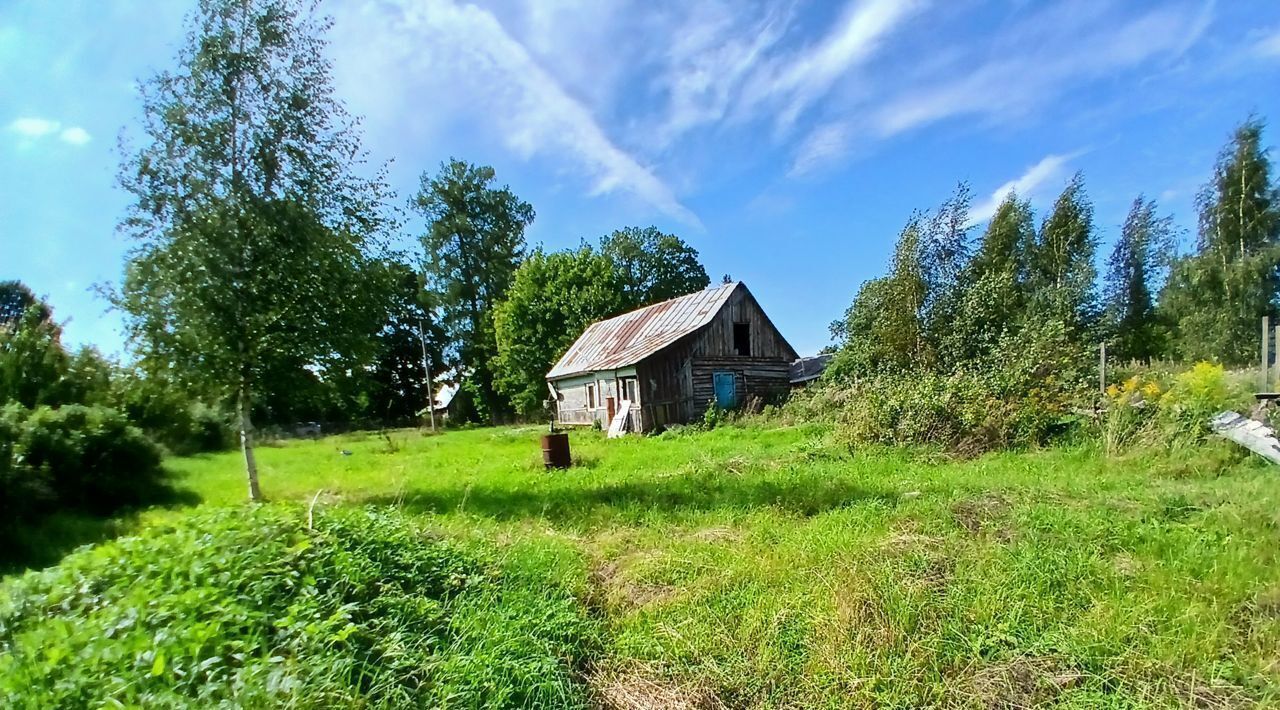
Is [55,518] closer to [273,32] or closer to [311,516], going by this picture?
[311,516]

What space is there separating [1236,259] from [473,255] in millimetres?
35814

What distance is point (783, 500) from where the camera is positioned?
669 centimetres

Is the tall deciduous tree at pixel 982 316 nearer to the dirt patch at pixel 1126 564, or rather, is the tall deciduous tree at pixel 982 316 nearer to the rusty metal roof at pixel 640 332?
the rusty metal roof at pixel 640 332

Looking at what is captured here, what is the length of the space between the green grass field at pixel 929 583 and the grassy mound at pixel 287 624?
0.37 m

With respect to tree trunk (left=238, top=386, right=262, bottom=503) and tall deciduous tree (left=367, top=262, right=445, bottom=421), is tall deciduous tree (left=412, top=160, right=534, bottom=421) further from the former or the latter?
tree trunk (left=238, top=386, right=262, bottom=503)

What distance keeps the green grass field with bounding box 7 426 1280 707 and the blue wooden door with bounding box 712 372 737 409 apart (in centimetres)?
1252

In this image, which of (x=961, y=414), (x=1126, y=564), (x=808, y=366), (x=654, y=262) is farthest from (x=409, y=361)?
(x=1126, y=564)

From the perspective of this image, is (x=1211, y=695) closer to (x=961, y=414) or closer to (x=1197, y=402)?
(x=1197, y=402)

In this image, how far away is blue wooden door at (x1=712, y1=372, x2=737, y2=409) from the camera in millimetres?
20281

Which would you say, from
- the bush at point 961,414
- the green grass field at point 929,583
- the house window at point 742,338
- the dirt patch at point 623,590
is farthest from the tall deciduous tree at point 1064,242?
the dirt patch at point 623,590

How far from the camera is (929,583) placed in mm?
3938

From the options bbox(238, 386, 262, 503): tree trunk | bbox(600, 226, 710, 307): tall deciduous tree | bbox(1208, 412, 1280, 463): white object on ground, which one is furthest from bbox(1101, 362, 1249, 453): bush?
bbox(600, 226, 710, 307): tall deciduous tree

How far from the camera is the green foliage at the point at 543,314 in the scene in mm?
33062

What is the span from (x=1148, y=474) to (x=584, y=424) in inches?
737
